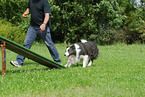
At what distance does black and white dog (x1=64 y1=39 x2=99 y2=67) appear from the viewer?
6.62 meters

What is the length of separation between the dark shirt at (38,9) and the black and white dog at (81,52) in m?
1.16

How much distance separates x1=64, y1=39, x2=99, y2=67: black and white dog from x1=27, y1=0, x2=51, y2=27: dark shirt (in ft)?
3.81

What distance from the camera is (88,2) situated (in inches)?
902

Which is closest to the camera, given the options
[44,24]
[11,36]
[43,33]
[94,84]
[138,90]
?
[138,90]

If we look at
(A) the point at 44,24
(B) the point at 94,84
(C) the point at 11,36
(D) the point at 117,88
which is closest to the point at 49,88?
(B) the point at 94,84

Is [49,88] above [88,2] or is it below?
above

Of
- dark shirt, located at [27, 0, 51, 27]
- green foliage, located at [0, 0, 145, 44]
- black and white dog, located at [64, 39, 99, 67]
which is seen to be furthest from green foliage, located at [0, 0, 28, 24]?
black and white dog, located at [64, 39, 99, 67]

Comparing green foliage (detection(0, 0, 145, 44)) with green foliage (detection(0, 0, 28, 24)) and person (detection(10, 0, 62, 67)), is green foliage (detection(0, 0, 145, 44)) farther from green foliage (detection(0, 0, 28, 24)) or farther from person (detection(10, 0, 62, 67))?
person (detection(10, 0, 62, 67))

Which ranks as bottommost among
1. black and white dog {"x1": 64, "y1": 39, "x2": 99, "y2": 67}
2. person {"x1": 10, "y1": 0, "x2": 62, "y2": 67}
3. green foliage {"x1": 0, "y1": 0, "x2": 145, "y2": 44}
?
green foliage {"x1": 0, "y1": 0, "x2": 145, "y2": 44}

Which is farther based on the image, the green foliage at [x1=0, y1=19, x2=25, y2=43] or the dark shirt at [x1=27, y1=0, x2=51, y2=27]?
the green foliage at [x1=0, y1=19, x2=25, y2=43]

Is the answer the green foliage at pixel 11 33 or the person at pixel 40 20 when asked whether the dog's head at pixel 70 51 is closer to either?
the person at pixel 40 20

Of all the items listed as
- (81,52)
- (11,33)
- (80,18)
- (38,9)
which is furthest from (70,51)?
(80,18)

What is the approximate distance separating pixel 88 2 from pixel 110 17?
311 cm

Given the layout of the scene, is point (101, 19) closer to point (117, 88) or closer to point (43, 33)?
point (43, 33)
